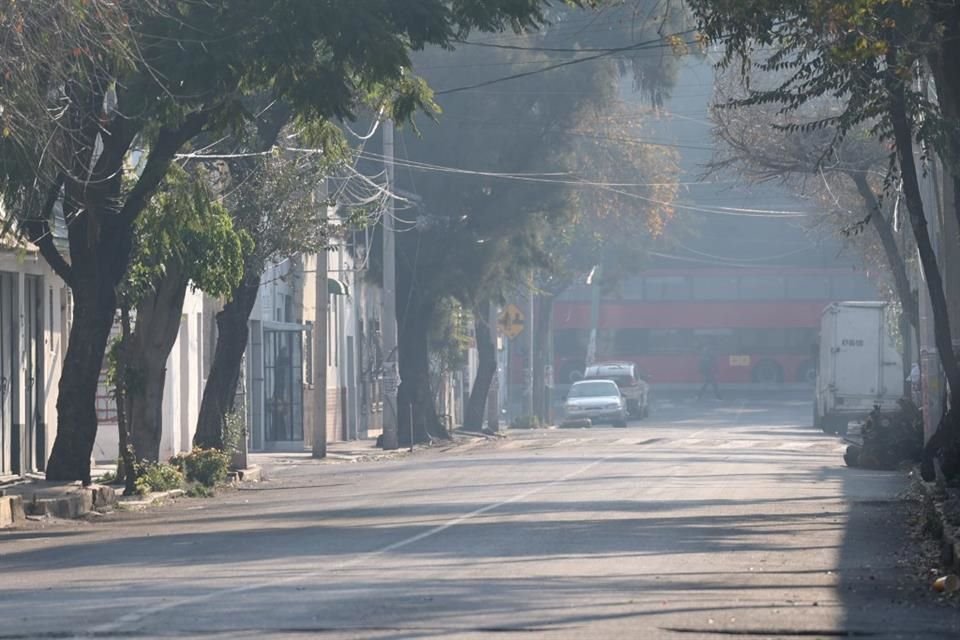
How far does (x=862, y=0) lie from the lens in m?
14.9

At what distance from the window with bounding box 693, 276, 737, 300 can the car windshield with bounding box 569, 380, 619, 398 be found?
26286mm

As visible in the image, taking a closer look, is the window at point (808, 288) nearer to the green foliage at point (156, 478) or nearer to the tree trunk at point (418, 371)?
the tree trunk at point (418, 371)

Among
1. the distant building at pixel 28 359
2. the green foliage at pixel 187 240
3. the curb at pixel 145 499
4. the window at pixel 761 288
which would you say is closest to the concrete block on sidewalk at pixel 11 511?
the curb at pixel 145 499

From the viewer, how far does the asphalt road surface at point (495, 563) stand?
34.9 feet

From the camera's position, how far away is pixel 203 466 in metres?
27.2

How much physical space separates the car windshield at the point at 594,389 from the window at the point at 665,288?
26.8 metres

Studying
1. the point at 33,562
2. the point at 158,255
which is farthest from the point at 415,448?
the point at 33,562

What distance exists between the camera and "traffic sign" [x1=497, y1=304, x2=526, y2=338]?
179ft

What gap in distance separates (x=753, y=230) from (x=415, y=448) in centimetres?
5919

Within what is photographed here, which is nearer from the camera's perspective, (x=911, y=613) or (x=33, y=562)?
(x=911, y=613)

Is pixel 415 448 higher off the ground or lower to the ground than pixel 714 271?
lower

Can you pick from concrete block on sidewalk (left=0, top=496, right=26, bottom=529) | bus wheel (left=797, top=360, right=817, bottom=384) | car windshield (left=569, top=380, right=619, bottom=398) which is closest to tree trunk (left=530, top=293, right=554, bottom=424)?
car windshield (left=569, top=380, right=619, bottom=398)

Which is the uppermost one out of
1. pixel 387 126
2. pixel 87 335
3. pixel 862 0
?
pixel 387 126

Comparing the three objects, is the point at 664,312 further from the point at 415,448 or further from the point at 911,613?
the point at 911,613
